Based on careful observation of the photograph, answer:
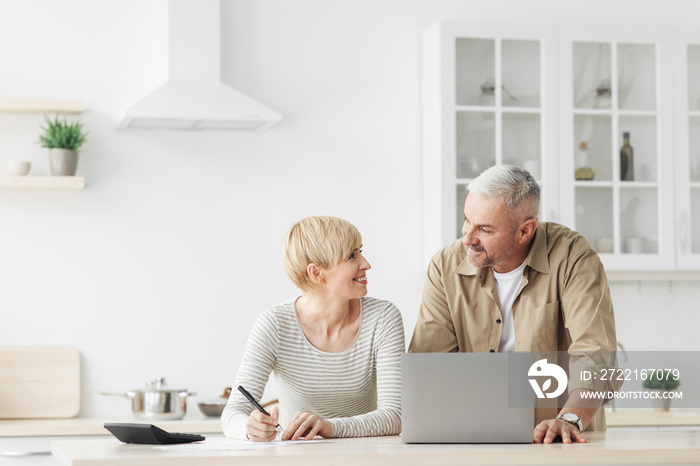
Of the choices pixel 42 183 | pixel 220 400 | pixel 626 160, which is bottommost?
pixel 220 400

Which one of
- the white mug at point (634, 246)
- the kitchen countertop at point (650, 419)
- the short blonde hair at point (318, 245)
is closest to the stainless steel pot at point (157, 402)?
the short blonde hair at point (318, 245)

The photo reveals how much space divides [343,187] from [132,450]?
2.33 meters

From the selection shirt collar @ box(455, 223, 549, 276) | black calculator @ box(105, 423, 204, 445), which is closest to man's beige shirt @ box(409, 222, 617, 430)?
shirt collar @ box(455, 223, 549, 276)

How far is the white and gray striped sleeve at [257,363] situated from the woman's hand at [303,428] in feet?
0.67

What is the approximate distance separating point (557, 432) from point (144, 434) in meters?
0.87

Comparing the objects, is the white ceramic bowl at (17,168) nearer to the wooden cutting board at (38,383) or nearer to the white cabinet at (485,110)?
the wooden cutting board at (38,383)

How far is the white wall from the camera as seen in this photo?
3.74 m

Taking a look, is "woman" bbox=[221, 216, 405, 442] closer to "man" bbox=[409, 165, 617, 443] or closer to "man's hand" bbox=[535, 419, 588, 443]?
"man" bbox=[409, 165, 617, 443]

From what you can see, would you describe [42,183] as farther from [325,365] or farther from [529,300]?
[529,300]

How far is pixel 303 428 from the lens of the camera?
201 centimetres

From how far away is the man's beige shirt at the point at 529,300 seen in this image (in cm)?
235

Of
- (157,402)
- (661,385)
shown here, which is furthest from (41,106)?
(661,385)

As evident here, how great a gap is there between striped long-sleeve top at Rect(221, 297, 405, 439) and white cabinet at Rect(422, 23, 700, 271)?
1.53 m

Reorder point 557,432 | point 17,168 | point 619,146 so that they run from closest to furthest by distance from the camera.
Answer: point 557,432 < point 17,168 < point 619,146
